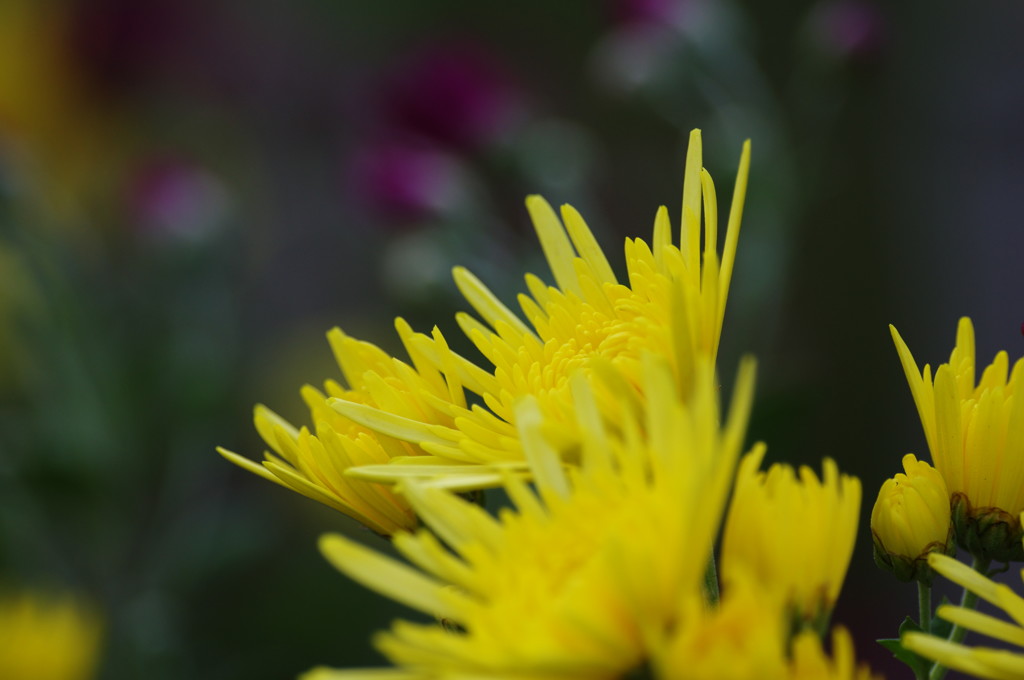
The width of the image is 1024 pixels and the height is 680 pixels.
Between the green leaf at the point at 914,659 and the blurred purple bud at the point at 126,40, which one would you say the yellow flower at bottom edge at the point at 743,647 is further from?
the blurred purple bud at the point at 126,40

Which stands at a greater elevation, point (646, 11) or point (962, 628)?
point (646, 11)

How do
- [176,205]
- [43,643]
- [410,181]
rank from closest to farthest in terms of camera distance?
[43,643] < [410,181] < [176,205]

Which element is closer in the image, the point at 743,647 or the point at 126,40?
the point at 743,647

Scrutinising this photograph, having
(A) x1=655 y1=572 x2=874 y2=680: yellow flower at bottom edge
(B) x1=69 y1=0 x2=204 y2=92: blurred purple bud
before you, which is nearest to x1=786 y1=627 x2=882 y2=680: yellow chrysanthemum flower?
(A) x1=655 y1=572 x2=874 y2=680: yellow flower at bottom edge

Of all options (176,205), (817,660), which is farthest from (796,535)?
(176,205)

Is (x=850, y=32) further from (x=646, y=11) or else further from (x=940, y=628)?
(x=940, y=628)

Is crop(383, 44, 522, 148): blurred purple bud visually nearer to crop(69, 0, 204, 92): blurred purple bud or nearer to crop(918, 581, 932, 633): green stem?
crop(918, 581, 932, 633): green stem

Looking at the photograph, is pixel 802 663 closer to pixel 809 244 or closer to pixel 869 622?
pixel 869 622

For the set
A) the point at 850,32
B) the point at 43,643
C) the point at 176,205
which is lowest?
the point at 43,643
